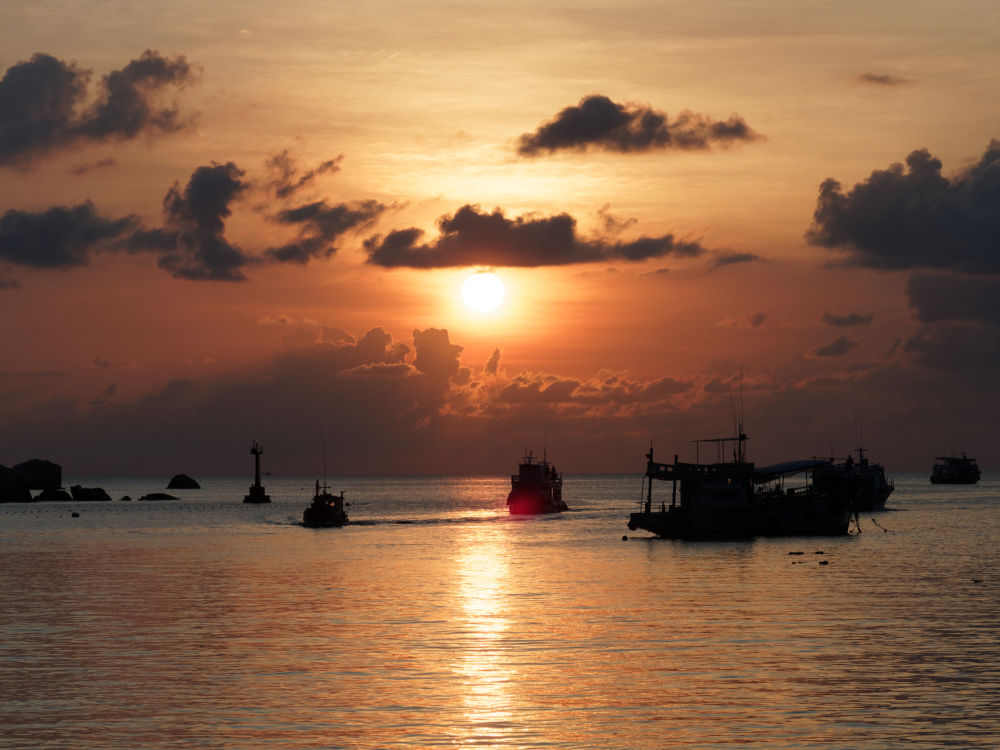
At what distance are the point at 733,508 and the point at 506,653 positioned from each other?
252 feet

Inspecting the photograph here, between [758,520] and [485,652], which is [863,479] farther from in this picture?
[485,652]

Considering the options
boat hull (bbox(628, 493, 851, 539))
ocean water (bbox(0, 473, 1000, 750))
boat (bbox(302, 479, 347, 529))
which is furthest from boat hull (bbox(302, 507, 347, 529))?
ocean water (bbox(0, 473, 1000, 750))

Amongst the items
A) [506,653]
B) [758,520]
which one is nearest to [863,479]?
[758,520]

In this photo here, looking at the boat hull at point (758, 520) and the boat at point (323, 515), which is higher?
the boat hull at point (758, 520)

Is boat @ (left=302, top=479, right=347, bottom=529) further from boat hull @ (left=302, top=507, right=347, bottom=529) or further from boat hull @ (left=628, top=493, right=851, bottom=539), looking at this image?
boat hull @ (left=628, top=493, right=851, bottom=539)

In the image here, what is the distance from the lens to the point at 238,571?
303 feet

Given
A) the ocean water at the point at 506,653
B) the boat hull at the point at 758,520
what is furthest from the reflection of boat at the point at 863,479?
the ocean water at the point at 506,653

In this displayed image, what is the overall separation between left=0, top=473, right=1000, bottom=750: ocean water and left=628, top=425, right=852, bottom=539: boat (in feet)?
60.5

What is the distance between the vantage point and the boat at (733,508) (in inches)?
4742

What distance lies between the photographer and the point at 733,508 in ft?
400

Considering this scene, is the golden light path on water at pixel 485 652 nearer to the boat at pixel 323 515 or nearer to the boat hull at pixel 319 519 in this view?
the boat hull at pixel 319 519

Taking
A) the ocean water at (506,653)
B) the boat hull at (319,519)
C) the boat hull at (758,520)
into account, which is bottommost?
the boat hull at (319,519)

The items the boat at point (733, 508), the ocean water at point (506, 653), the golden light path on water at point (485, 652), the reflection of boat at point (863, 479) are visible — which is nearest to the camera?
the ocean water at point (506, 653)

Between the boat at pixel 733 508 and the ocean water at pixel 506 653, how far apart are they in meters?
18.4
